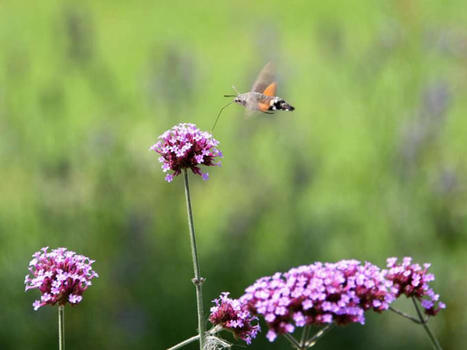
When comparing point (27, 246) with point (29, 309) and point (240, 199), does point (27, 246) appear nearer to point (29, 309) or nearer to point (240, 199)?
point (29, 309)

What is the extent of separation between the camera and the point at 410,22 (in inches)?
234

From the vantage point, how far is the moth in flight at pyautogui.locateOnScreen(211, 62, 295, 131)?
311cm

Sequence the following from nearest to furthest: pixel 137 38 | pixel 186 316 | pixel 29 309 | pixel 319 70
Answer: pixel 29 309
pixel 186 316
pixel 319 70
pixel 137 38

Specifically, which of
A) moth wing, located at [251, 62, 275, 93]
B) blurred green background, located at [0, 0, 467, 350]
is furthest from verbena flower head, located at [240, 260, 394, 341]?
blurred green background, located at [0, 0, 467, 350]

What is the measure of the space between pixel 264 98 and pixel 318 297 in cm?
130

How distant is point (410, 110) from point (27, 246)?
12.0 feet

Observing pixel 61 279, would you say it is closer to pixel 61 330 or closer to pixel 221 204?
pixel 61 330

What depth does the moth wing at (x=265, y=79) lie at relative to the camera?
3490 mm

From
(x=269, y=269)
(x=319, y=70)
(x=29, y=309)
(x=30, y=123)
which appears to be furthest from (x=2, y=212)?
(x=319, y=70)

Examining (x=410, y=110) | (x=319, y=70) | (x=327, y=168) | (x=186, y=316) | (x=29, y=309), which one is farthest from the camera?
(x=319, y=70)

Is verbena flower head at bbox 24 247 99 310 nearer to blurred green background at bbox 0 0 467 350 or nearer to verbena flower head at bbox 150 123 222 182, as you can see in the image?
verbena flower head at bbox 150 123 222 182

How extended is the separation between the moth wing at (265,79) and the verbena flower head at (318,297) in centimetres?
139

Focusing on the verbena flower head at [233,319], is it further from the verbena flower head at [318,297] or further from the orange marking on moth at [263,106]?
the orange marking on moth at [263,106]

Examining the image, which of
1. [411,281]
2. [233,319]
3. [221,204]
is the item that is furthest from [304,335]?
[221,204]
